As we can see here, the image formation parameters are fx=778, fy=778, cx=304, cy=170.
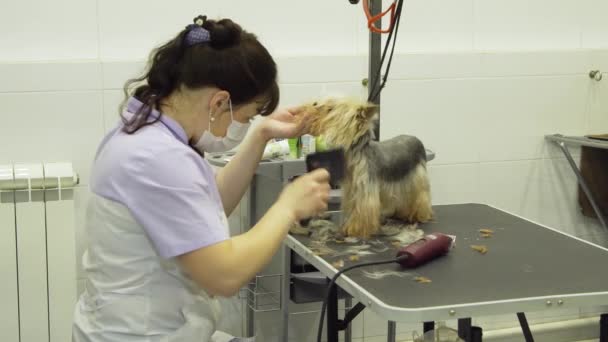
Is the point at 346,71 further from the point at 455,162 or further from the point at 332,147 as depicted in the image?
the point at 332,147

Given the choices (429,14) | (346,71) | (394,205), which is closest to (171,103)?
(394,205)

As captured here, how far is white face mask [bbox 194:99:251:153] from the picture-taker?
1570mm

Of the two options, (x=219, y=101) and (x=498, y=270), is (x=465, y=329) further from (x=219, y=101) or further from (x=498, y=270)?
(x=219, y=101)

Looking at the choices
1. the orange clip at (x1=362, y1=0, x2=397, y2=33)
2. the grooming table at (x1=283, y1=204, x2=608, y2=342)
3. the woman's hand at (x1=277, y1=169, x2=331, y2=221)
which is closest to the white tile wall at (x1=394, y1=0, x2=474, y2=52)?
the orange clip at (x1=362, y1=0, x2=397, y2=33)

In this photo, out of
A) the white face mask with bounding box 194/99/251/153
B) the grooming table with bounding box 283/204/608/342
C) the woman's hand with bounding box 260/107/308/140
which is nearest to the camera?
the grooming table with bounding box 283/204/608/342

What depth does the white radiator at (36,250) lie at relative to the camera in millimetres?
2248

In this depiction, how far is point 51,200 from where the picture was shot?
2275 mm

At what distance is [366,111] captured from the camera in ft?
5.82

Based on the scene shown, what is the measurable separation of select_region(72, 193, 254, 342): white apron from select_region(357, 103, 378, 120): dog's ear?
0.45 metres

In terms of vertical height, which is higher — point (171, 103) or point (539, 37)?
point (539, 37)

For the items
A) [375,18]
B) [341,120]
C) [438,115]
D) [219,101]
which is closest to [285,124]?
[341,120]

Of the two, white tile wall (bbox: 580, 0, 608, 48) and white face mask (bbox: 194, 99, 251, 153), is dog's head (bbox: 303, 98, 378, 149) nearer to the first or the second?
white face mask (bbox: 194, 99, 251, 153)

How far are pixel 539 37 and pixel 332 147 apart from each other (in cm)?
149

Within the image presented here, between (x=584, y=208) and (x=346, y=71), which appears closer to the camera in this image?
(x=346, y=71)
